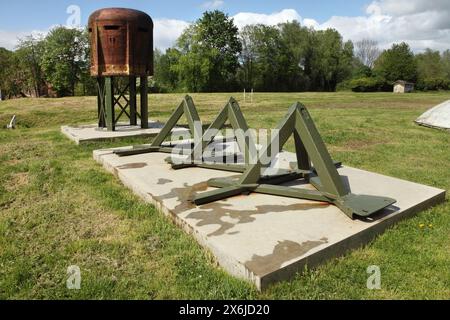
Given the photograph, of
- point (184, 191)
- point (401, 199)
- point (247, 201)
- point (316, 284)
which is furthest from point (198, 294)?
point (401, 199)

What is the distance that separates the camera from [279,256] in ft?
8.66

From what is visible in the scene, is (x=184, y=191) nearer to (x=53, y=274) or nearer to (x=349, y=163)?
(x=53, y=274)

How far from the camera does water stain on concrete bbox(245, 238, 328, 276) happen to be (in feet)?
8.15

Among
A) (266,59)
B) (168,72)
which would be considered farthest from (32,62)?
(266,59)

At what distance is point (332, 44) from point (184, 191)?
56315 millimetres

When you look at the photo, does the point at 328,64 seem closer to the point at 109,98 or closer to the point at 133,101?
the point at 133,101

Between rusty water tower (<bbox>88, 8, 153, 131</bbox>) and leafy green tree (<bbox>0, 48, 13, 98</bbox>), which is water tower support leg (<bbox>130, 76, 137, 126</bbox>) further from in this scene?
leafy green tree (<bbox>0, 48, 13, 98</bbox>)

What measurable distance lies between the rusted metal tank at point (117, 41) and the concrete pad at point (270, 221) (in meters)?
4.18

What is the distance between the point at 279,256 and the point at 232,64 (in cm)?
4640

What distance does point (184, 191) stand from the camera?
161 inches

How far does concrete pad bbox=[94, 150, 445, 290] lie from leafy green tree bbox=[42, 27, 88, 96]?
4194 centimetres

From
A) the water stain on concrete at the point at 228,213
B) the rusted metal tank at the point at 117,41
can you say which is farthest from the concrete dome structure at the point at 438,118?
the water stain on concrete at the point at 228,213

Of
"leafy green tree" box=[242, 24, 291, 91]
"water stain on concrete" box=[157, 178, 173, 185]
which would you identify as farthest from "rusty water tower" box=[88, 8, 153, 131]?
"leafy green tree" box=[242, 24, 291, 91]
